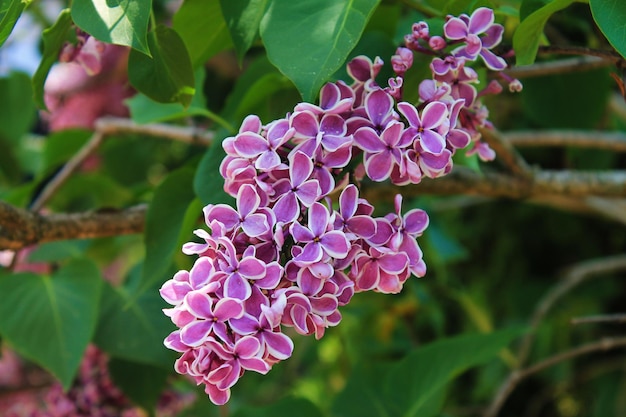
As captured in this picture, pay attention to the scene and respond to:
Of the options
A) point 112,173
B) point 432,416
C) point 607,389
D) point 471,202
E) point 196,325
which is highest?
point 196,325

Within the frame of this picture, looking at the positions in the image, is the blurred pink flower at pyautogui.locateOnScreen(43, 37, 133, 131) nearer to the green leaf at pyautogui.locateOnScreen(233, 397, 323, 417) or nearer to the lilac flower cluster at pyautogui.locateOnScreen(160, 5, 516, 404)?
the green leaf at pyautogui.locateOnScreen(233, 397, 323, 417)

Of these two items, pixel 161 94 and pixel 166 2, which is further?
pixel 166 2

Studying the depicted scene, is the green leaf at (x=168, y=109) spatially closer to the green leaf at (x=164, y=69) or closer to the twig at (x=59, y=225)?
the twig at (x=59, y=225)

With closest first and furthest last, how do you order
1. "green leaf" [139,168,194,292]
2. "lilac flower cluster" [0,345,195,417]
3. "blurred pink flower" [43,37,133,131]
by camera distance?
"green leaf" [139,168,194,292], "lilac flower cluster" [0,345,195,417], "blurred pink flower" [43,37,133,131]

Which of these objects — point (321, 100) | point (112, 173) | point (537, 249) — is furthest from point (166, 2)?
point (321, 100)

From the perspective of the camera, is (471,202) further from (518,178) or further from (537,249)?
(518,178)

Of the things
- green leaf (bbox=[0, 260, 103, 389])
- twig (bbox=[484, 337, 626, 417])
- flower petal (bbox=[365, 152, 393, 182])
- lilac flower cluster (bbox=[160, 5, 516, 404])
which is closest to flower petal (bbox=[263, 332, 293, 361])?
lilac flower cluster (bbox=[160, 5, 516, 404])

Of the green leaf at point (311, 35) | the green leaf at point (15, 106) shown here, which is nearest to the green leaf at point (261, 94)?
the green leaf at point (311, 35)
